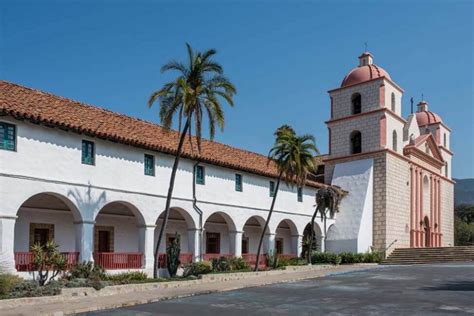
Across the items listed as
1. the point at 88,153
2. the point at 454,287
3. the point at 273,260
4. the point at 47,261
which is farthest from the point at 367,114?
the point at 47,261

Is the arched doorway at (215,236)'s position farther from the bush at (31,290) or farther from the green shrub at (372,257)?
the bush at (31,290)

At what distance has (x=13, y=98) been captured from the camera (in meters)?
17.9

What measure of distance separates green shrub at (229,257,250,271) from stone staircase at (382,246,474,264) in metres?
13.1

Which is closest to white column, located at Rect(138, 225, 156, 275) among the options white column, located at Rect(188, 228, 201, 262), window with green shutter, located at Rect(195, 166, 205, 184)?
white column, located at Rect(188, 228, 201, 262)

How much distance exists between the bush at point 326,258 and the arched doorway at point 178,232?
9504mm

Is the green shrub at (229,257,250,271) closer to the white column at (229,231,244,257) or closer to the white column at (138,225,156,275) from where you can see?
the white column at (229,231,244,257)

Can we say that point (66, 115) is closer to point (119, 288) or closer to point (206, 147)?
point (119, 288)

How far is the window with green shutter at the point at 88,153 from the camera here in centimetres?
1934

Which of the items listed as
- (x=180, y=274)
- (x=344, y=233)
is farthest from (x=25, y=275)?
(x=344, y=233)

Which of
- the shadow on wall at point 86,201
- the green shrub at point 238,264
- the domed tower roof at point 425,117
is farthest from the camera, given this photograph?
the domed tower roof at point 425,117

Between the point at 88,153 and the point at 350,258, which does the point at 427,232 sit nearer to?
the point at 350,258

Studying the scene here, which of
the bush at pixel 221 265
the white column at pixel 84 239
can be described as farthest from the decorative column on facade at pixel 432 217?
the white column at pixel 84 239

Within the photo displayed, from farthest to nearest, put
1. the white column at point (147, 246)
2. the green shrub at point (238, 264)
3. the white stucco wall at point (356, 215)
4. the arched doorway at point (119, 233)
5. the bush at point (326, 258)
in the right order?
1. the white stucco wall at point (356, 215)
2. the bush at point (326, 258)
3. the green shrub at point (238, 264)
4. the white column at point (147, 246)
5. the arched doorway at point (119, 233)

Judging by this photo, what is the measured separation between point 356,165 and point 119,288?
24300 millimetres
